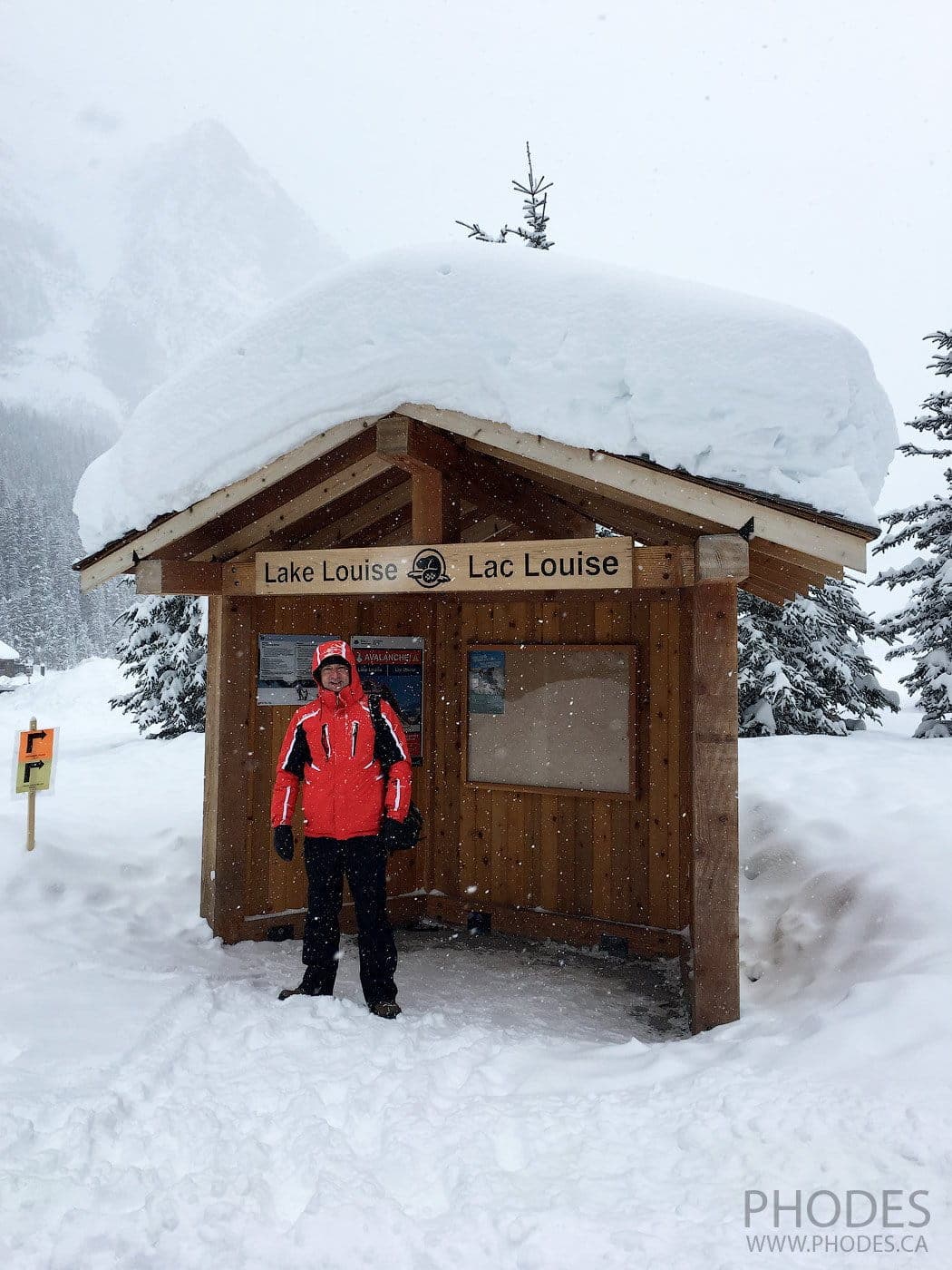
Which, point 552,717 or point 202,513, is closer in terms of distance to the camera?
point 202,513

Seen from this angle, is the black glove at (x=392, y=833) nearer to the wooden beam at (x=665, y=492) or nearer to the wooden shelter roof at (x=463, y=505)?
the wooden shelter roof at (x=463, y=505)

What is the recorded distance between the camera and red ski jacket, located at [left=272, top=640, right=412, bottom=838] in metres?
4.96

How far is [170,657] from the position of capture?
17.7 meters

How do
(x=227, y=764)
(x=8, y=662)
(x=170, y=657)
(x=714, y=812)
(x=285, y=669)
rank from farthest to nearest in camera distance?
(x=8, y=662)
(x=170, y=657)
(x=285, y=669)
(x=227, y=764)
(x=714, y=812)

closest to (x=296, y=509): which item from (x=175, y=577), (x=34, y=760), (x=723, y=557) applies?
(x=175, y=577)

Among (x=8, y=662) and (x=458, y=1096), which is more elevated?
(x=8, y=662)

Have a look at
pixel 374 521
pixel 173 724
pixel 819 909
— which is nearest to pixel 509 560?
pixel 374 521

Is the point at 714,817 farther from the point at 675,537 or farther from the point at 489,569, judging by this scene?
the point at 489,569

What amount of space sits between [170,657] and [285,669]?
12068 mm

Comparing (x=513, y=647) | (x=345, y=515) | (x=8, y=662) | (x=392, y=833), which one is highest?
(x=8, y=662)

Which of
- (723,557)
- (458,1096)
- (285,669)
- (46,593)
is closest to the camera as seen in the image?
(458,1096)

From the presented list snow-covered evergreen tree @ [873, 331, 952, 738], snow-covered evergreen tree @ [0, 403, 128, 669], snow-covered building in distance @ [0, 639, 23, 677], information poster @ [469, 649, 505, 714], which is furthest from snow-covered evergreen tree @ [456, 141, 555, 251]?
snow-covered building in distance @ [0, 639, 23, 677]

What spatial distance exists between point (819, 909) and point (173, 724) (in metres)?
14.8

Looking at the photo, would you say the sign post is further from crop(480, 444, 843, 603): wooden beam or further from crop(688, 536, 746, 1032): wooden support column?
crop(688, 536, 746, 1032): wooden support column
